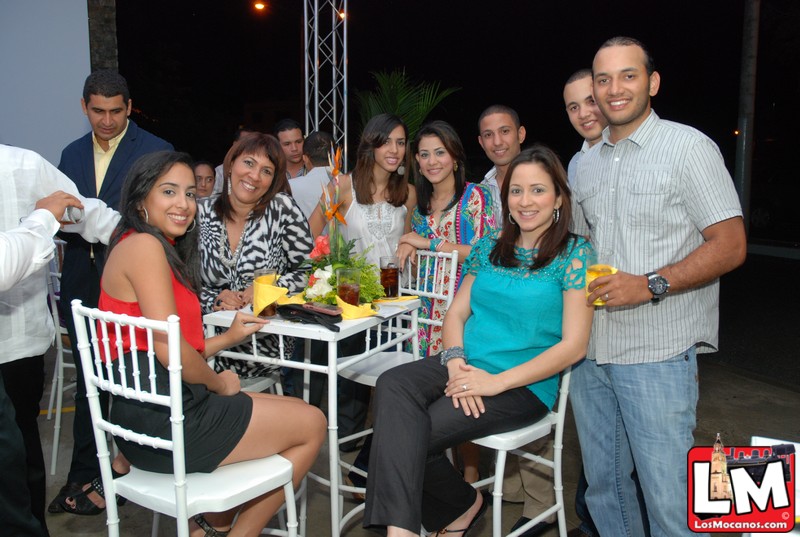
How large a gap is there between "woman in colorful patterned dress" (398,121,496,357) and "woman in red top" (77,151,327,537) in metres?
1.10

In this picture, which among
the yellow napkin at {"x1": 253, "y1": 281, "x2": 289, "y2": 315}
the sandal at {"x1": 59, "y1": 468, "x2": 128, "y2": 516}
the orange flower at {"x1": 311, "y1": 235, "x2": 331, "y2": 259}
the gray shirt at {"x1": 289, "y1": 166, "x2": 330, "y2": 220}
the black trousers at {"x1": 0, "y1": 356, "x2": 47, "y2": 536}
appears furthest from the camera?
the gray shirt at {"x1": 289, "y1": 166, "x2": 330, "y2": 220}

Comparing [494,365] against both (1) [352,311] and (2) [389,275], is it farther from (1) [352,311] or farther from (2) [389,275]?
(2) [389,275]

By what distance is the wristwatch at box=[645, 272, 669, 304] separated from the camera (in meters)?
1.84

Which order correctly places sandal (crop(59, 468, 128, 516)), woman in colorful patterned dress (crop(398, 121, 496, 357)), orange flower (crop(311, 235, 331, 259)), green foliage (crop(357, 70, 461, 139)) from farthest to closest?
green foliage (crop(357, 70, 461, 139)) < woman in colorful patterned dress (crop(398, 121, 496, 357)) < sandal (crop(59, 468, 128, 516)) < orange flower (crop(311, 235, 331, 259))

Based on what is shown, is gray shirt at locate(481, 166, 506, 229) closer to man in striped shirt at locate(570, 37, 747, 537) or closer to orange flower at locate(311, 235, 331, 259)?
orange flower at locate(311, 235, 331, 259)

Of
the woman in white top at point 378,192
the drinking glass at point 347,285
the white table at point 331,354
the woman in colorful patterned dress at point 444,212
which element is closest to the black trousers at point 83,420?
the white table at point 331,354

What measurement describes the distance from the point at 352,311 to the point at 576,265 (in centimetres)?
84

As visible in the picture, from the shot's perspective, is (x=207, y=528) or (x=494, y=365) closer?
(x=207, y=528)

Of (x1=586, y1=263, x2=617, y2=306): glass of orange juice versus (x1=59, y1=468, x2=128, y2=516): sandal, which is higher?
(x1=586, y1=263, x2=617, y2=306): glass of orange juice

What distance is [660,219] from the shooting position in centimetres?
192

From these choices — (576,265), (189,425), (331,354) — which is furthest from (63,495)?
(576,265)

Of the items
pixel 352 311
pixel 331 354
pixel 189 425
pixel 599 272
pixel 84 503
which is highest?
pixel 599 272

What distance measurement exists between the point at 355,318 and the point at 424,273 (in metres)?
0.81

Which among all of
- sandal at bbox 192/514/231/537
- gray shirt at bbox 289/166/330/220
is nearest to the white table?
sandal at bbox 192/514/231/537
